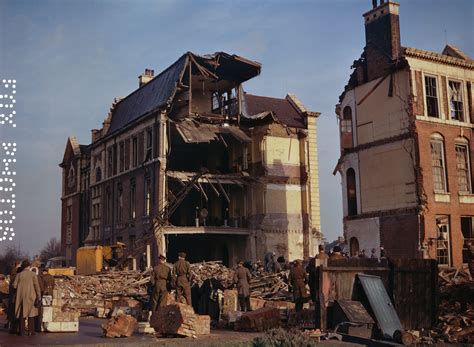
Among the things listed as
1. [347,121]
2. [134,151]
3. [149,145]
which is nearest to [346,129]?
[347,121]

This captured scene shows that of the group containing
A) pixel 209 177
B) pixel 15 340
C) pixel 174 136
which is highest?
pixel 174 136

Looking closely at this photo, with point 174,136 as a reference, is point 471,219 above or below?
below

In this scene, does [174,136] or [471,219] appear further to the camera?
[174,136]

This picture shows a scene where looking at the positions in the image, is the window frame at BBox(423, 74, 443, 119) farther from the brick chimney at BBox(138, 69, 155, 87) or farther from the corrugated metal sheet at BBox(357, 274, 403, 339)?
the brick chimney at BBox(138, 69, 155, 87)

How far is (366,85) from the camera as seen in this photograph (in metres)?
32.2

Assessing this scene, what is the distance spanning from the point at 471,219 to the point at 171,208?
16436mm

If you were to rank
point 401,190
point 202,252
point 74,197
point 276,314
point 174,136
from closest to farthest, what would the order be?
point 276,314 < point 401,190 < point 174,136 < point 202,252 < point 74,197

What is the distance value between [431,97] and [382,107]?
98.2 inches

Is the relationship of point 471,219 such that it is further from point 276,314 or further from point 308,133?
point 276,314

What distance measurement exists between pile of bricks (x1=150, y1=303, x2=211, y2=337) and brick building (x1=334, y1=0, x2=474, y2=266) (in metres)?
16.8

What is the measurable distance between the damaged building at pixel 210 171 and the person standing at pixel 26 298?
1995 cm

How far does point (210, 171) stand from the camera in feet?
131

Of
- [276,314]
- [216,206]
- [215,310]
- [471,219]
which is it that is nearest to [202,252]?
[216,206]

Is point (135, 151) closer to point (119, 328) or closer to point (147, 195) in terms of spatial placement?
point (147, 195)
